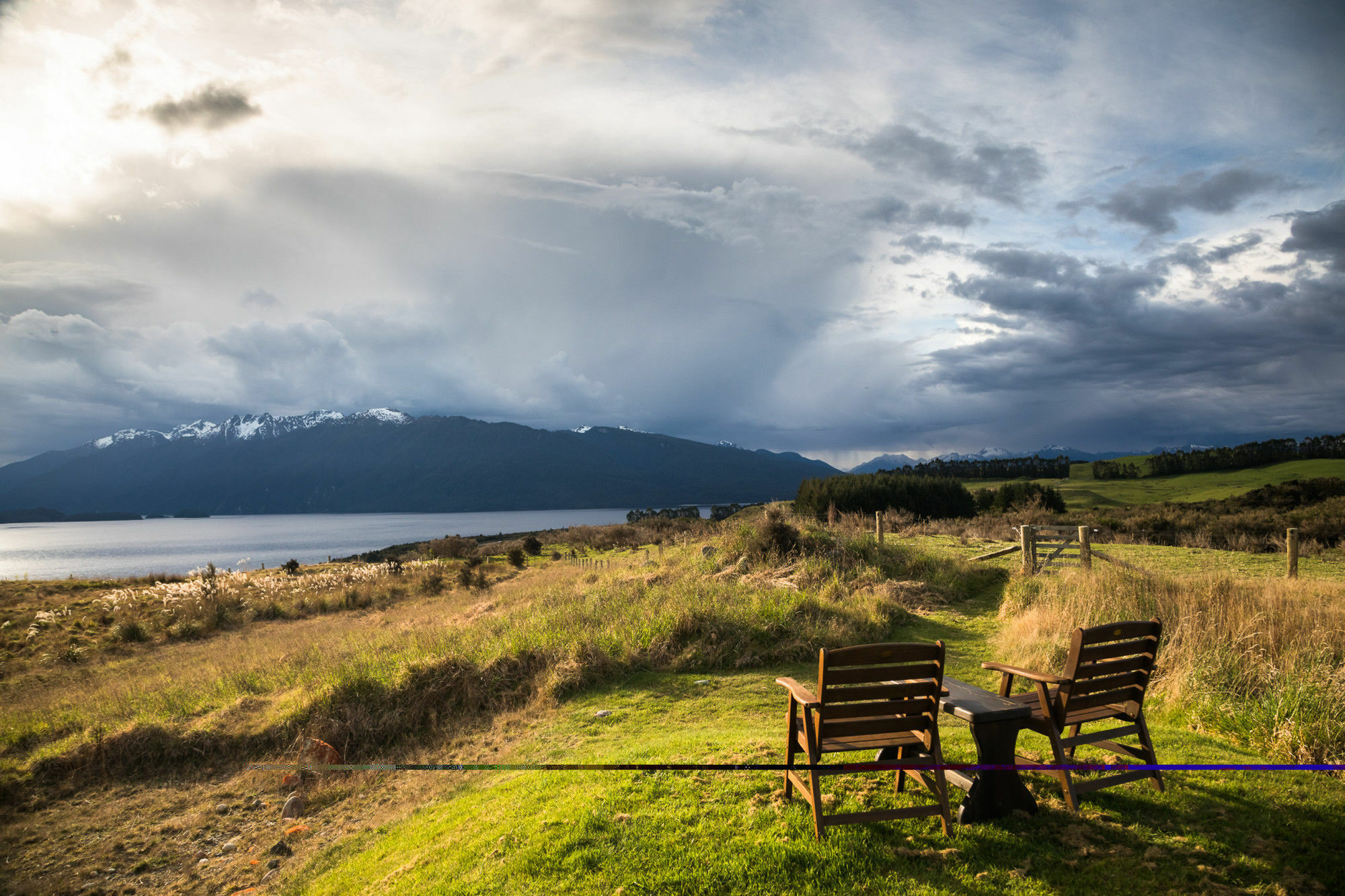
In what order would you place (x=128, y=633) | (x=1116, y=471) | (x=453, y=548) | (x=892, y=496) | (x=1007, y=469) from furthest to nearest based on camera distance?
(x=1007, y=469)
(x=1116, y=471)
(x=892, y=496)
(x=453, y=548)
(x=128, y=633)

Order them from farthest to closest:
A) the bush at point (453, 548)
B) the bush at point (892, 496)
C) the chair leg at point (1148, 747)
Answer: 1. the bush at point (892, 496)
2. the bush at point (453, 548)
3. the chair leg at point (1148, 747)

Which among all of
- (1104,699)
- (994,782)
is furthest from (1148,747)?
(994,782)

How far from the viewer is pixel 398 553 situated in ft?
152

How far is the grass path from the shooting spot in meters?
4.02

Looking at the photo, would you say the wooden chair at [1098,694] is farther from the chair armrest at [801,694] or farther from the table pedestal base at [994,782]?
the chair armrest at [801,694]

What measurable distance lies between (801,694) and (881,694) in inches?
23.3

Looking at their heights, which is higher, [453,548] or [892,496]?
[892,496]

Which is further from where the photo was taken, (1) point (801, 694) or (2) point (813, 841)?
(1) point (801, 694)

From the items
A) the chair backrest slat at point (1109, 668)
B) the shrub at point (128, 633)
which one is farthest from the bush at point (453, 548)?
the chair backrest slat at point (1109, 668)

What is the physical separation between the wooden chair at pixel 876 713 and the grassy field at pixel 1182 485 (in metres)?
58.3

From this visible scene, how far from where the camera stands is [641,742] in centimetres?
762

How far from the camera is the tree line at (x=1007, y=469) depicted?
279ft

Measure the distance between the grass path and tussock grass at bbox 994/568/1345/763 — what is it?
0.55 metres

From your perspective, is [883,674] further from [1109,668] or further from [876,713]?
[1109,668]
